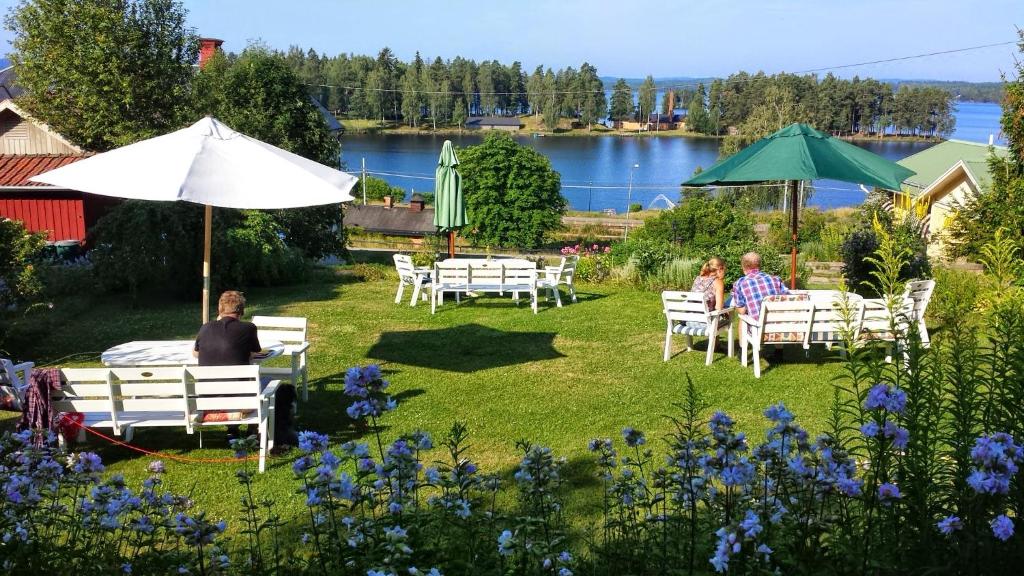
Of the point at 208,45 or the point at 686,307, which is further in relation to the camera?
the point at 208,45

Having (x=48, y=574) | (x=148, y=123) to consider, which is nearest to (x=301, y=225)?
(x=148, y=123)

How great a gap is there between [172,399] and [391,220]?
1863 inches

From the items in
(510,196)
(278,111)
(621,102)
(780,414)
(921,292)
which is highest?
(621,102)

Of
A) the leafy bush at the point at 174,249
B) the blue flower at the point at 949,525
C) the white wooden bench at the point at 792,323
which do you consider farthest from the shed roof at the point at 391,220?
the blue flower at the point at 949,525

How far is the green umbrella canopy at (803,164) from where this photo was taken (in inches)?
362

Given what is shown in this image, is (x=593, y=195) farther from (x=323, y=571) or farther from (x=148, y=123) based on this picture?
(x=323, y=571)

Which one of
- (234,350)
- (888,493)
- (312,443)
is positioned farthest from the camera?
(234,350)

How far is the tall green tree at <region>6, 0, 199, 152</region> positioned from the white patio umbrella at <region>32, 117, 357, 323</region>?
1835 cm

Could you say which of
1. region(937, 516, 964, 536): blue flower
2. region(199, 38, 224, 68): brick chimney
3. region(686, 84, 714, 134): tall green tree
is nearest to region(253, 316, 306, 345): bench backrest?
region(937, 516, 964, 536): blue flower

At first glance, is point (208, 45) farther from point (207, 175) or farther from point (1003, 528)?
point (1003, 528)

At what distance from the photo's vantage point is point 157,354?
7.08 m

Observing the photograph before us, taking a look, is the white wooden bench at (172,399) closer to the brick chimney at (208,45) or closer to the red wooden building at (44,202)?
the red wooden building at (44,202)

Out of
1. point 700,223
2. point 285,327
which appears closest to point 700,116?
point 700,223

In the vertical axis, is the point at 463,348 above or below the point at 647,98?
below
